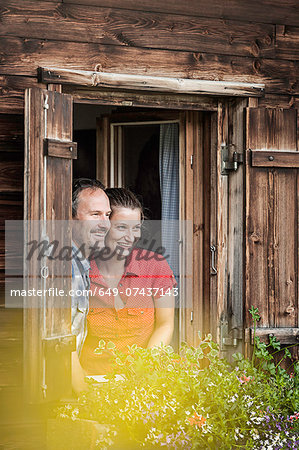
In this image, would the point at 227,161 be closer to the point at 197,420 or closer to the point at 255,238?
the point at 255,238

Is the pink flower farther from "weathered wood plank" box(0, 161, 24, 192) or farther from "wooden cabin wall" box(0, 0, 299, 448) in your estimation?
"weathered wood plank" box(0, 161, 24, 192)

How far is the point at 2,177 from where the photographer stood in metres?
3.66

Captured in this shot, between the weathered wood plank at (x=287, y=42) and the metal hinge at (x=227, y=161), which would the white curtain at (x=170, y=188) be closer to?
the metal hinge at (x=227, y=161)

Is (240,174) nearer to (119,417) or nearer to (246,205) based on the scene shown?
(246,205)

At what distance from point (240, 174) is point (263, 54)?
2.70 ft

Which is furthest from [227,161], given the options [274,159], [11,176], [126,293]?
[11,176]

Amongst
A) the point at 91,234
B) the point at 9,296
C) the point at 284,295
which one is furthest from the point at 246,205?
the point at 9,296

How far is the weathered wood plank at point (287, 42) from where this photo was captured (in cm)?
407

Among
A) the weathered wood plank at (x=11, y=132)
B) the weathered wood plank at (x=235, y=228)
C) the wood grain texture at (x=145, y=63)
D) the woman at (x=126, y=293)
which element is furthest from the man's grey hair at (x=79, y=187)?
the weathered wood plank at (x=235, y=228)

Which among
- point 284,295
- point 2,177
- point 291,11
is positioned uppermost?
point 291,11

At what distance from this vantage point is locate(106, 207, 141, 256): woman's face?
4.25m

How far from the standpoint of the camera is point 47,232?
3410 mm

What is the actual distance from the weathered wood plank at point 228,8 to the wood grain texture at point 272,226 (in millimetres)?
655

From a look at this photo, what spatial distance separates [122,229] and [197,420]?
1.58 metres
